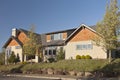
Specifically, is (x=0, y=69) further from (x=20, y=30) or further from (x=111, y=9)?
(x=111, y=9)

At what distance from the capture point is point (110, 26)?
29.6m

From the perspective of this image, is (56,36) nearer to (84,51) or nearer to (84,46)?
(84,46)

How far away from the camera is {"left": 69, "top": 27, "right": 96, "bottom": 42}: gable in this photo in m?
39.1

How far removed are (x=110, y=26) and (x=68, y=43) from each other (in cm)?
1384

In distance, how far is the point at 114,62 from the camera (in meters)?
28.9

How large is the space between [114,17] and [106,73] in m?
7.75

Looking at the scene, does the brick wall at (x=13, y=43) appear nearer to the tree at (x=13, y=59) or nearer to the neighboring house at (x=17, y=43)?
the neighboring house at (x=17, y=43)

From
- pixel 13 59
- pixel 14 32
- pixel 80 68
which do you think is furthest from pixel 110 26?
pixel 14 32

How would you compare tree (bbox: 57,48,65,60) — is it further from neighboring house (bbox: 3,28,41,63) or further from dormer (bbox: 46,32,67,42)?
neighboring house (bbox: 3,28,41,63)

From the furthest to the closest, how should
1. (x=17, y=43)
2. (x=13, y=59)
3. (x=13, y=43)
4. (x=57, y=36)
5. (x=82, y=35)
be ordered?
(x=13, y=43) < (x=17, y=43) < (x=13, y=59) < (x=57, y=36) < (x=82, y=35)

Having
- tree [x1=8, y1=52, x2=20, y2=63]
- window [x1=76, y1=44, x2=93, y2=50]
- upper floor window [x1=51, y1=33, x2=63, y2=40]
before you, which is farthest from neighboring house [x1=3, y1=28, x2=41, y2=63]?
window [x1=76, y1=44, x2=93, y2=50]

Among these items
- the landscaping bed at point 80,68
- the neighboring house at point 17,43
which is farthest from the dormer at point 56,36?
the landscaping bed at point 80,68

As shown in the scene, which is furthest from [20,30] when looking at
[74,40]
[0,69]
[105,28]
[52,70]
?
[105,28]

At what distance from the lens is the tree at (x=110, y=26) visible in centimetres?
2930
